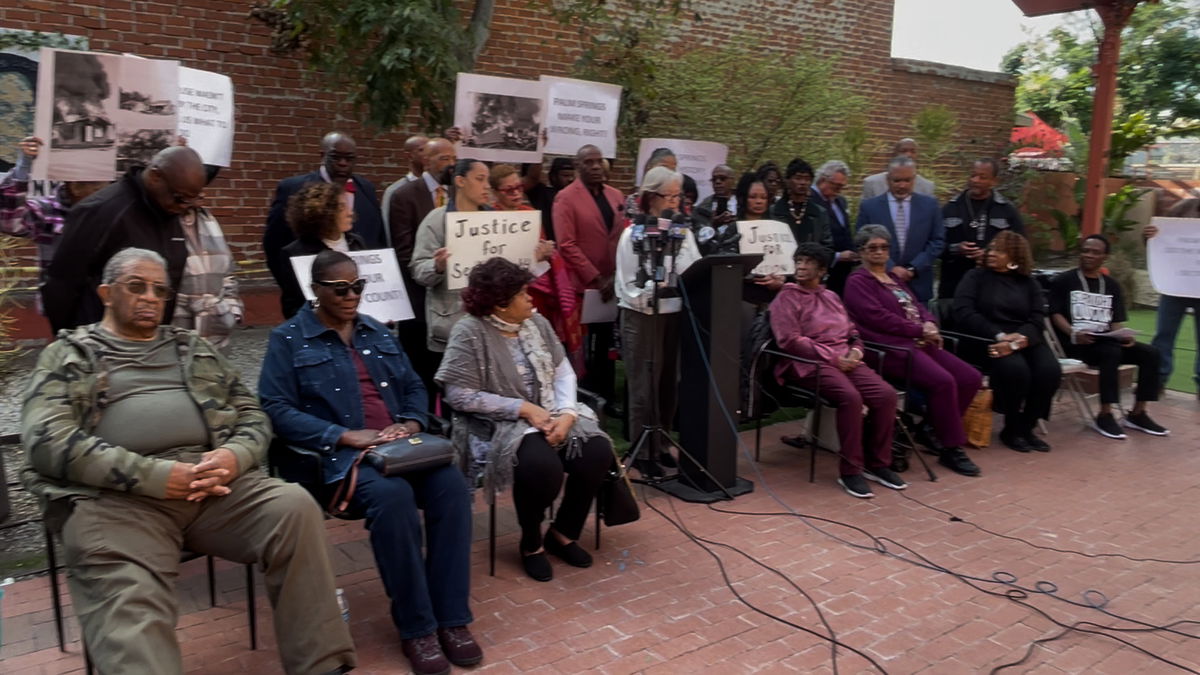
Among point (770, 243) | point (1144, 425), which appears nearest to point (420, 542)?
point (770, 243)

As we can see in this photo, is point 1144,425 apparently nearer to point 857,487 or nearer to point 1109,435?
point 1109,435

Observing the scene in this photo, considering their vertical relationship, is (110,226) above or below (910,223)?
below

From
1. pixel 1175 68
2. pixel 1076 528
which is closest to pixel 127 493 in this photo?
pixel 1076 528

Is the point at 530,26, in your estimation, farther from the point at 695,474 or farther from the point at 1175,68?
the point at 1175,68

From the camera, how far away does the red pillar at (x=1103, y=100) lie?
8.22 meters

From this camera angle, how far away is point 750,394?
575 centimetres

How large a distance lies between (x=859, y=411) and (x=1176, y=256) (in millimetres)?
4002

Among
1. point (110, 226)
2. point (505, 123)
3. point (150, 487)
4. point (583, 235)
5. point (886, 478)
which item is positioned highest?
point (505, 123)

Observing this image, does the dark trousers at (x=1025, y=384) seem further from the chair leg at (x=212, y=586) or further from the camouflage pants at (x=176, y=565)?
the chair leg at (x=212, y=586)

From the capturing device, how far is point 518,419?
4.12m

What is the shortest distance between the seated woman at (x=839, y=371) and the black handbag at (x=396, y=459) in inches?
109

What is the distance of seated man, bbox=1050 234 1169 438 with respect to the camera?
6934 millimetres

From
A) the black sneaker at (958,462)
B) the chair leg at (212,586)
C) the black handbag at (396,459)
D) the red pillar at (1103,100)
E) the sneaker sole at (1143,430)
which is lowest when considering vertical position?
the chair leg at (212,586)

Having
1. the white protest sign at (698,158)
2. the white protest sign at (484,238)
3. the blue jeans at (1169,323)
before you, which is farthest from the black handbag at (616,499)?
the blue jeans at (1169,323)
